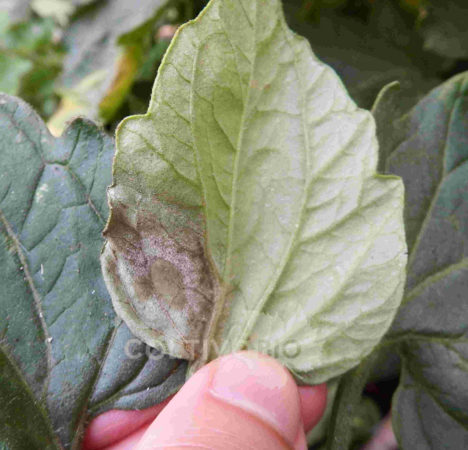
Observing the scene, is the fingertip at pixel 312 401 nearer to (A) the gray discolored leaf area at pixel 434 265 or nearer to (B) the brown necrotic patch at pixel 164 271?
(A) the gray discolored leaf area at pixel 434 265

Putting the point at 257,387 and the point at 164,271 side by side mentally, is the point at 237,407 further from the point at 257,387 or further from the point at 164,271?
the point at 164,271

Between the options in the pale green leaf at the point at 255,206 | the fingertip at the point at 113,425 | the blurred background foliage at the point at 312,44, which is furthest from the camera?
the blurred background foliage at the point at 312,44

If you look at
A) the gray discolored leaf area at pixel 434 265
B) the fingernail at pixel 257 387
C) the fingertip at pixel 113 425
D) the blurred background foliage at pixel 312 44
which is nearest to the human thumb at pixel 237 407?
the fingernail at pixel 257 387

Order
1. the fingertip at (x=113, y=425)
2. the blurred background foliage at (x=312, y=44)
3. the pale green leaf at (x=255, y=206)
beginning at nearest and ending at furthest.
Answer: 1. the pale green leaf at (x=255, y=206)
2. the fingertip at (x=113, y=425)
3. the blurred background foliage at (x=312, y=44)

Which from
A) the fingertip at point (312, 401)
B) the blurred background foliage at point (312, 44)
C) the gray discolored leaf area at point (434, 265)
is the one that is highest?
the blurred background foliage at point (312, 44)

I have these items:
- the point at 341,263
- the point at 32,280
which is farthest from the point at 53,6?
the point at 341,263

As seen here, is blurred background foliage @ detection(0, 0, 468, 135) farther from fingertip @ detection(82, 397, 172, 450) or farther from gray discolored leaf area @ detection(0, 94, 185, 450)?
fingertip @ detection(82, 397, 172, 450)

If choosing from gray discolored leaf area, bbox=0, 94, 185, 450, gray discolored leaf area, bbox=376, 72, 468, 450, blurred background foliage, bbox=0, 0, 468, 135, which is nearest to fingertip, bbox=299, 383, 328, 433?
gray discolored leaf area, bbox=376, 72, 468, 450
